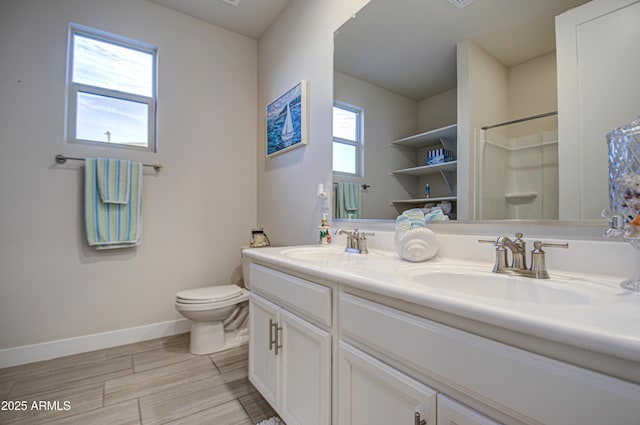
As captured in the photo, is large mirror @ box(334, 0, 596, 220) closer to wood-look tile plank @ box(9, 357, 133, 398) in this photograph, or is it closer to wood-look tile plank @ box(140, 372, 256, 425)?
wood-look tile plank @ box(140, 372, 256, 425)

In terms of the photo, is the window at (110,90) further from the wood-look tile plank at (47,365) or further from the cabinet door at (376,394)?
the cabinet door at (376,394)

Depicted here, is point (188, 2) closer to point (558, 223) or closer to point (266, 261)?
point (266, 261)

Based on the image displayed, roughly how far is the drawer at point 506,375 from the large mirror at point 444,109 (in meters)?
0.63

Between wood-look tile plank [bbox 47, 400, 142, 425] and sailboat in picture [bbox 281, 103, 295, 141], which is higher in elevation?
sailboat in picture [bbox 281, 103, 295, 141]

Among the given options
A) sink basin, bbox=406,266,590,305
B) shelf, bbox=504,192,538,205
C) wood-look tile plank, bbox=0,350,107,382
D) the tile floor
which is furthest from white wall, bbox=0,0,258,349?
shelf, bbox=504,192,538,205

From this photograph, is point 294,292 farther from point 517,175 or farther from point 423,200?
point 517,175

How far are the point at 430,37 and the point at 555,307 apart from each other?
1218mm

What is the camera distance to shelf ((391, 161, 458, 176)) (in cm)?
121

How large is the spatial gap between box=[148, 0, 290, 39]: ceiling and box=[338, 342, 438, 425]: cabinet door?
263 centimetres

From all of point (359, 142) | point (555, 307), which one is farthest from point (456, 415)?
point (359, 142)

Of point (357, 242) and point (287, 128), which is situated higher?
point (287, 128)

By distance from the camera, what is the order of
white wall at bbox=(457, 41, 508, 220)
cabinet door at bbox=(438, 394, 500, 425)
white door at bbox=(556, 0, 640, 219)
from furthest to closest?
white wall at bbox=(457, 41, 508, 220) < white door at bbox=(556, 0, 640, 219) < cabinet door at bbox=(438, 394, 500, 425)

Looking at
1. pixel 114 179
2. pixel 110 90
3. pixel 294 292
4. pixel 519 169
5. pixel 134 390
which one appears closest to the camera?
pixel 519 169

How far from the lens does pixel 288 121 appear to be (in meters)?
2.29
